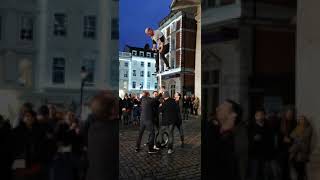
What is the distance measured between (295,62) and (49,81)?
4.02ft

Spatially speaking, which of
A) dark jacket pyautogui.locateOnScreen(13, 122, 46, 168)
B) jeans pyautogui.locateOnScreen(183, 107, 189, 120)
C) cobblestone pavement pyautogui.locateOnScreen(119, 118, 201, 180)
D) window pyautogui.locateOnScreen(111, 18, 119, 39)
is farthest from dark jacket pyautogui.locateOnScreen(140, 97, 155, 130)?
dark jacket pyautogui.locateOnScreen(13, 122, 46, 168)

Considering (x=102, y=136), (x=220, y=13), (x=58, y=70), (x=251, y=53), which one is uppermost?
(x=220, y=13)

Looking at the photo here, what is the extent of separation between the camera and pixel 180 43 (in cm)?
523

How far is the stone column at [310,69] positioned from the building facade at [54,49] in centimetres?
97

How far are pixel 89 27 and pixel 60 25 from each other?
0.11 metres

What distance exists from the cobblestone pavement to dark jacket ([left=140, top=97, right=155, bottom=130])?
292 millimetres

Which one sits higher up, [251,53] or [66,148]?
[251,53]

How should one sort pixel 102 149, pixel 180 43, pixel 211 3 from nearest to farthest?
1. pixel 102 149
2. pixel 211 3
3. pixel 180 43

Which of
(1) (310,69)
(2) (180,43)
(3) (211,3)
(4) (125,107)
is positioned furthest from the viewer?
(2) (180,43)

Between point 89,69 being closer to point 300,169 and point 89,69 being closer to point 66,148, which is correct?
point 66,148

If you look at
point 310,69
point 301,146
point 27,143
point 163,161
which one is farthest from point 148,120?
point 27,143

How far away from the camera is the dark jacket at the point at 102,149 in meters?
2.01

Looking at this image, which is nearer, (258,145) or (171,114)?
(258,145)

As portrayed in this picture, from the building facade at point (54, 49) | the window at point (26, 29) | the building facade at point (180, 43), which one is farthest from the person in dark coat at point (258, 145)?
the building facade at point (180, 43)
